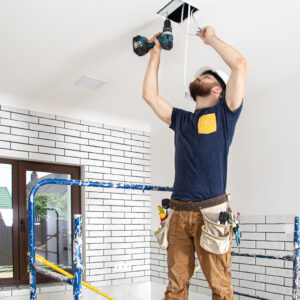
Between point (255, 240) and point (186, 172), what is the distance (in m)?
1.89

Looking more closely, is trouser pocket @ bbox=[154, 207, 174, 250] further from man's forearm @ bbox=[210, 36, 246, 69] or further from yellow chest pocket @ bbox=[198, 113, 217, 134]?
man's forearm @ bbox=[210, 36, 246, 69]

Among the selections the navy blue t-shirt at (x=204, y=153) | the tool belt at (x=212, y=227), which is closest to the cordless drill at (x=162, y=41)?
the navy blue t-shirt at (x=204, y=153)

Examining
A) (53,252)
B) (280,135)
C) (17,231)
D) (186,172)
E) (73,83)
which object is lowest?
(53,252)

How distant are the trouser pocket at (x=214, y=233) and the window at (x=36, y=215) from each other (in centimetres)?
248

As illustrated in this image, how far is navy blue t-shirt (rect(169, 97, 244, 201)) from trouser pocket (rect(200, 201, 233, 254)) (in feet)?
0.25

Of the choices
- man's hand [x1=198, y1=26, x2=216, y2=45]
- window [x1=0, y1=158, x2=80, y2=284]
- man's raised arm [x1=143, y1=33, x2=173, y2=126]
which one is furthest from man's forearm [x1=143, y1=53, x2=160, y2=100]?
window [x1=0, y1=158, x2=80, y2=284]

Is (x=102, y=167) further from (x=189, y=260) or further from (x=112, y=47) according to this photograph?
(x=189, y=260)

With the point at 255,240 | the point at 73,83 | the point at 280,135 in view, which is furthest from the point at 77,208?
the point at 280,135

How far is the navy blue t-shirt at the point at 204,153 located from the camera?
1733 mm

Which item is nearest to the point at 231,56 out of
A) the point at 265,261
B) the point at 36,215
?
the point at 265,261

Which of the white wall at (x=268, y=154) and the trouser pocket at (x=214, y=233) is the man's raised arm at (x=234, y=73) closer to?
the trouser pocket at (x=214, y=233)

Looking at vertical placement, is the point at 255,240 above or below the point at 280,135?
below

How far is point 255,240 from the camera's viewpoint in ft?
11.0

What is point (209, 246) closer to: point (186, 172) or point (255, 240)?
point (186, 172)
